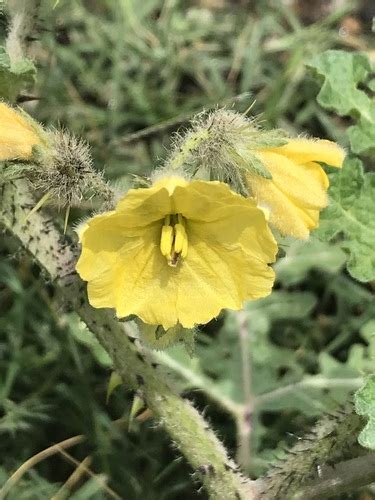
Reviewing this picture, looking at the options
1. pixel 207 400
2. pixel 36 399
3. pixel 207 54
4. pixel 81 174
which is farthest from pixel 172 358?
pixel 207 54

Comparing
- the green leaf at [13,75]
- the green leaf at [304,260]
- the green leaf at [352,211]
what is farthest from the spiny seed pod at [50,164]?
the green leaf at [304,260]

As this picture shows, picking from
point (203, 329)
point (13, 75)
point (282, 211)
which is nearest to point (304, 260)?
point (203, 329)

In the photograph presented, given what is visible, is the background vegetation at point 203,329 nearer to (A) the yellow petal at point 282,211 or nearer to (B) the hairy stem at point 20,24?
(B) the hairy stem at point 20,24

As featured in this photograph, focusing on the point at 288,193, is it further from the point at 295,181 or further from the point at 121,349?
the point at 121,349

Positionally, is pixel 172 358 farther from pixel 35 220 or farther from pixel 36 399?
pixel 35 220

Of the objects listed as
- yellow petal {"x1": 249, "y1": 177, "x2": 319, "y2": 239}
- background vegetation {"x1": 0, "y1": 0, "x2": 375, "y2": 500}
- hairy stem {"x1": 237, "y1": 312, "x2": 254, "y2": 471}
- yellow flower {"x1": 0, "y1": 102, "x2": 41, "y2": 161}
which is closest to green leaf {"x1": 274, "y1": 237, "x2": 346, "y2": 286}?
background vegetation {"x1": 0, "y1": 0, "x2": 375, "y2": 500}
